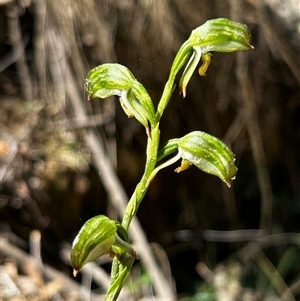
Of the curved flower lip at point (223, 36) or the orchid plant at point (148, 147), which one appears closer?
the orchid plant at point (148, 147)

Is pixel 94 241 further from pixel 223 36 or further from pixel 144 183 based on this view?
pixel 223 36

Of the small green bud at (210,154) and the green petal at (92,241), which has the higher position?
the small green bud at (210,154)

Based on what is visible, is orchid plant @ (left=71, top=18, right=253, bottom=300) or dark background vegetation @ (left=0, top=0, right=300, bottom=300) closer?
orchid plant @ (left=71, top=18, right=253, bottom=300)

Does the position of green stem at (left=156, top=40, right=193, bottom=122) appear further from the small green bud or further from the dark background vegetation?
the dark background vegetation

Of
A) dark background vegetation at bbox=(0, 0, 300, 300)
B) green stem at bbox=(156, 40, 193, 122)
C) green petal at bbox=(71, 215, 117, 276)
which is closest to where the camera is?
green petal at bbox=(71, 215, 117, 276)

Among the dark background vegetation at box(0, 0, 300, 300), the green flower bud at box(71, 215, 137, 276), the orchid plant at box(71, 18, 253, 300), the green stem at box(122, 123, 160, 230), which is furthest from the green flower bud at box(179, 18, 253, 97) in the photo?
the dark background vegetation at box(0, 0, 300, 300)

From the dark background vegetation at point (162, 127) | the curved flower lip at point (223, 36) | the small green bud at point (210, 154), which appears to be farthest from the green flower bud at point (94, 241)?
the dark background vegetation at point (162, 127)

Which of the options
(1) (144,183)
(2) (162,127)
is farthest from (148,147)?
(2) (162,127)

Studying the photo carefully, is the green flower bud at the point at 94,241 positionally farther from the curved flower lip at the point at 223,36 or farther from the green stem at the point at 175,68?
the curved flower lip at the point at 223,36

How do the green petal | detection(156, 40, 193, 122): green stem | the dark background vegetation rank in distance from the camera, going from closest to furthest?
the green petal → detection(156, 40, 193, 122): green stem → the dark background vegetation
